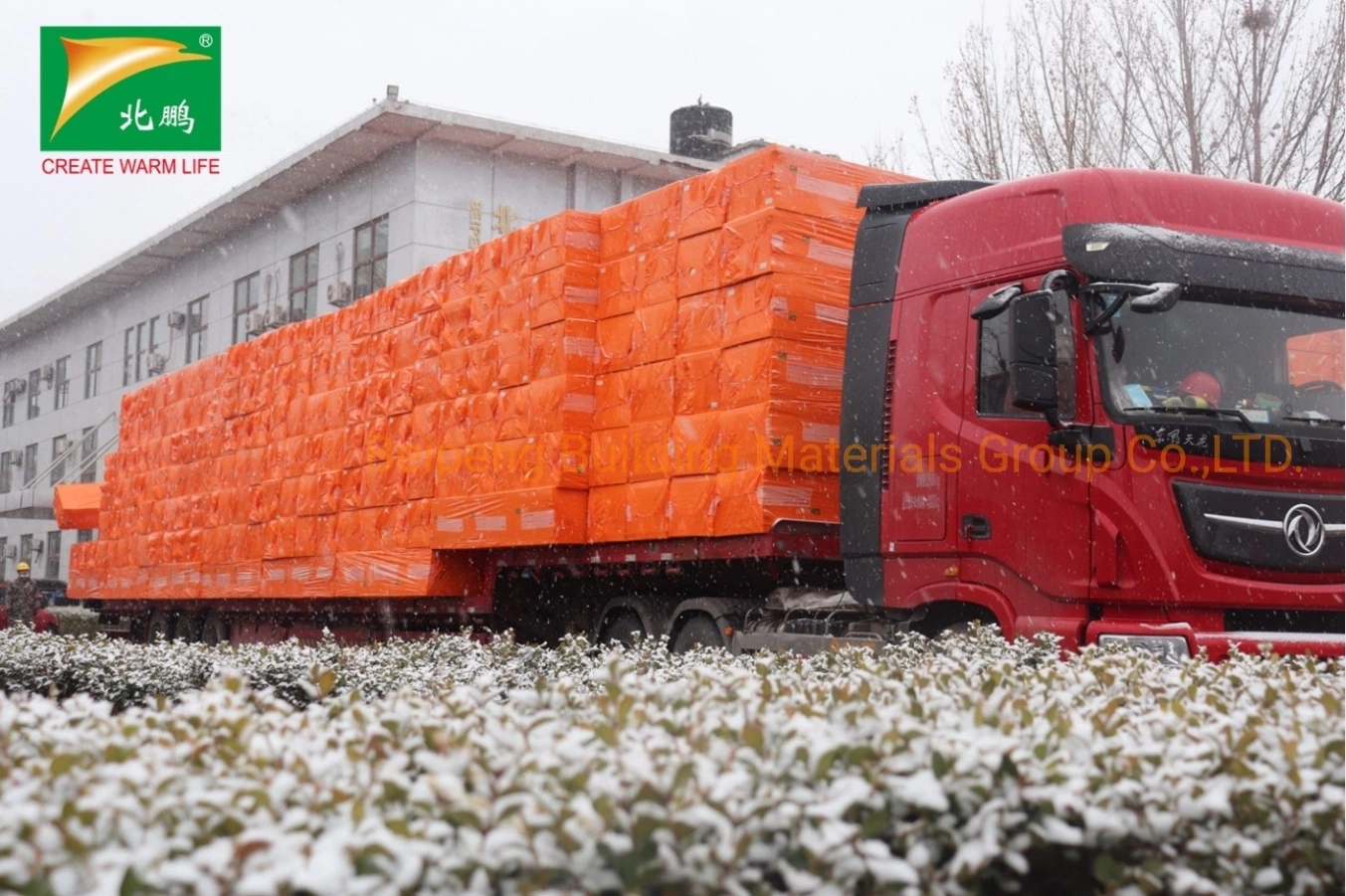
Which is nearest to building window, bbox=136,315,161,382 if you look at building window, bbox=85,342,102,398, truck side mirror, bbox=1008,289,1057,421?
building window, bbox=85,342,102,398

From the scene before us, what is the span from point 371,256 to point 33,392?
24.4 m

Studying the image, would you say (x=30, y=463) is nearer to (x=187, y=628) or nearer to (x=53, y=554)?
(x=53, y=554)

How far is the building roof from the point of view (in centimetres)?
2581

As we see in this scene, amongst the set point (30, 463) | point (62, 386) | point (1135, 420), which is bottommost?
point (1135, 420)

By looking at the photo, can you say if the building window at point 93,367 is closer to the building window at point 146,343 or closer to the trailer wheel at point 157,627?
the building window at point 146,343

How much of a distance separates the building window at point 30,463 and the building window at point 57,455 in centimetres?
169

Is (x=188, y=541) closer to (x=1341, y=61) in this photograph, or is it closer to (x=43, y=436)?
(x=1341, y=61)

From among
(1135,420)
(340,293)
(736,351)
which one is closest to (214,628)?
(340,293)

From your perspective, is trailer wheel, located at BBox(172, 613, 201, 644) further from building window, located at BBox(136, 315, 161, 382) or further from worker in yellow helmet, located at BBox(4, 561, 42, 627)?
building window, located at BBox(136, 315, 161, 382)

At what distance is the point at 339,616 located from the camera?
1456cm

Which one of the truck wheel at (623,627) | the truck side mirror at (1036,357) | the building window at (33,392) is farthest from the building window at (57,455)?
the truck side mirror at (1036,357)

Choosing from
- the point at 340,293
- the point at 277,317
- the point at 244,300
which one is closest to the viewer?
the point at 340,293

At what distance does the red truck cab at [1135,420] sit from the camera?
7031 mm

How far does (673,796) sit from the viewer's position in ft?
8.43
